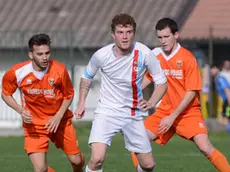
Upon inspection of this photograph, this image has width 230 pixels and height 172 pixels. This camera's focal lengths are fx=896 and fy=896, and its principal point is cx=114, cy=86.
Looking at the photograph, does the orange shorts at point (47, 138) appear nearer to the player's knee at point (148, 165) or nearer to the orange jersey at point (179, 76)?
the player's knee at point (148, 165)

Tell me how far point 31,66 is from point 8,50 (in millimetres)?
14130

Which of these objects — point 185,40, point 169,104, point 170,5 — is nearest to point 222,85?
point 185,40

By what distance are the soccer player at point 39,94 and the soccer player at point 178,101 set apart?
1.16 meters

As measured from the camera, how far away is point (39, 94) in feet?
34.9

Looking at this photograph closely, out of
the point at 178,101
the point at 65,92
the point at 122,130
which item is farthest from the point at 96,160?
the point at 178,101

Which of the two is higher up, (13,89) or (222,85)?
(13,89)

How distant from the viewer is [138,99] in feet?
33.2

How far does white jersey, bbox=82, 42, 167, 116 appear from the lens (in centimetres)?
998

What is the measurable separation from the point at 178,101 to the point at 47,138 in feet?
5.68

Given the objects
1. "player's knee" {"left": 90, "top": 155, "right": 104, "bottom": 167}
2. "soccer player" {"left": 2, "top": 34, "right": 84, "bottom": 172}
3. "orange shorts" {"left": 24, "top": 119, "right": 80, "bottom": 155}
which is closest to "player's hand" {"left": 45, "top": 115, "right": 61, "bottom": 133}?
"soccer player" {"left": 2, "top": 34, "right": 84, "bottom": 172}

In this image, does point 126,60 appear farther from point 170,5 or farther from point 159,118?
point 170,5

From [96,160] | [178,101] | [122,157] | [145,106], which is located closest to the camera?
[96,160]

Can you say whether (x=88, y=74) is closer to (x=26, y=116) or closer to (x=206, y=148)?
(x=26, y=116)

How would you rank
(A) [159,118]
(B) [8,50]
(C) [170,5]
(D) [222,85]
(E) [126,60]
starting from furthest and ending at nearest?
(C) [170,5] → (B) [8,50] → (D) [222,85] → (A) [159,118] → (E) [126,60]
